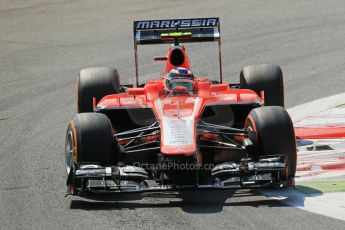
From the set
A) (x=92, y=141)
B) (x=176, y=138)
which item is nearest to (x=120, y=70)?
(x=92, y=141)

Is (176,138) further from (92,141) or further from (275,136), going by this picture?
(275,136)

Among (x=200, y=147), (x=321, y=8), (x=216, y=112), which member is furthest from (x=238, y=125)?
(x=321, y=8)

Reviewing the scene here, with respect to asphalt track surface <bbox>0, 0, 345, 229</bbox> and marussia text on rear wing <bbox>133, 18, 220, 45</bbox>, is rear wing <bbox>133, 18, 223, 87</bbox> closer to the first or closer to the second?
marussia text on rear wing <bbox>133, 18, 220, 45</bbox>

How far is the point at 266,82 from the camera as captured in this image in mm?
14891

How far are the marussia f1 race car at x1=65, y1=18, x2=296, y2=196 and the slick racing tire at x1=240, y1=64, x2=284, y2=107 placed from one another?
17 millimetres

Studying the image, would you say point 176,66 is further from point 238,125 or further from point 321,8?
point 321,8

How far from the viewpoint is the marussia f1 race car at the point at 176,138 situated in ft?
37.9

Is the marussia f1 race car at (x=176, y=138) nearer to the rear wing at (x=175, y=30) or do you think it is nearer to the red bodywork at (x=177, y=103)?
the red bodywork at (x=177, y=103)

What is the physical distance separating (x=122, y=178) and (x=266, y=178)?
5.41 feet

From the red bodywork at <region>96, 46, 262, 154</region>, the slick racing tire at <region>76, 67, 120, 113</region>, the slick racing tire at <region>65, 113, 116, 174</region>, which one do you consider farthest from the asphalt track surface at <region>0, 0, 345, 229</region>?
the slick racing tire at <region>76, 67, 120, 113</region>

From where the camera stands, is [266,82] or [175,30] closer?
[266,82]

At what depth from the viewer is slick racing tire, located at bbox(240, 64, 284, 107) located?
586 inches

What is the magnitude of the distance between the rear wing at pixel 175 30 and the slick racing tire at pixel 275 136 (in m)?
3.48

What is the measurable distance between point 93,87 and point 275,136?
3.77 meters
